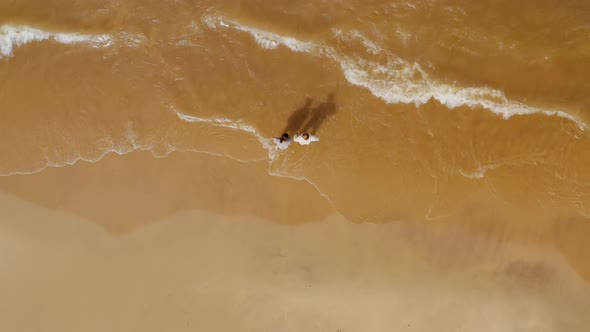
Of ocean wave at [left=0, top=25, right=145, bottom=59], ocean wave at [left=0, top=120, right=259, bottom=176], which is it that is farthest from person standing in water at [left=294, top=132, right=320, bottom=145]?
ocean wave at [left=0, top=25, right=145, bottom=59]

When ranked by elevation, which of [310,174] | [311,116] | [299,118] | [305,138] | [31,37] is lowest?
[310,174]

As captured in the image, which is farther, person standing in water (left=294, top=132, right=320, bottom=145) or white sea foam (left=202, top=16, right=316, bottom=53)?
white sea foam (left=202, top=16, right=316, bottom=53)

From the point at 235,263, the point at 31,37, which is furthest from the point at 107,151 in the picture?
the point at 235,263

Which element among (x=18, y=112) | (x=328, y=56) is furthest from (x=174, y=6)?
(x=18, y=112)

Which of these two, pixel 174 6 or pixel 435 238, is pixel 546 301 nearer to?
pixel 435 238

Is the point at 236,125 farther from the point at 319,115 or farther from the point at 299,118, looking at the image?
the point at 319,115

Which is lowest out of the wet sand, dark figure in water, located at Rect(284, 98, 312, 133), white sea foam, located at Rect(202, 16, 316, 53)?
the wet sand

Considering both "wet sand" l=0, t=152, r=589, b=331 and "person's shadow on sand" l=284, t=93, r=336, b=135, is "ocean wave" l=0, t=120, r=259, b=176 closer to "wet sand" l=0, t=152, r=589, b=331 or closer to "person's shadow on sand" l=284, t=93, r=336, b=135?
"wet sand" l=0, t=152, r=589, b=331
